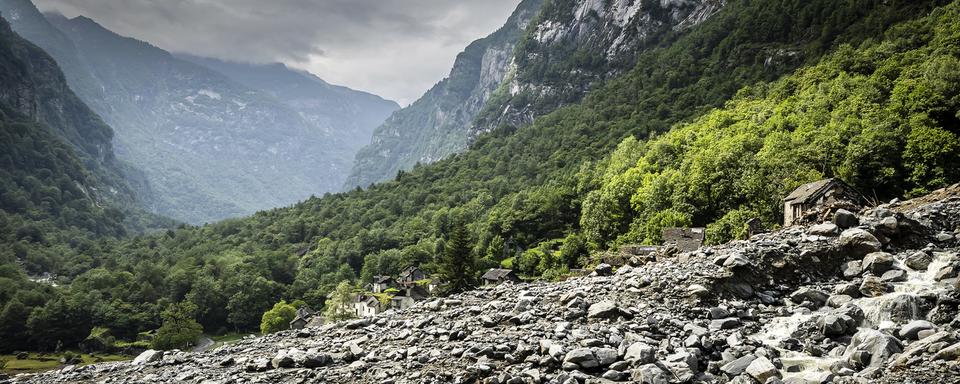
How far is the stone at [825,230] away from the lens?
21.0 m

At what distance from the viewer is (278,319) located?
270 feet

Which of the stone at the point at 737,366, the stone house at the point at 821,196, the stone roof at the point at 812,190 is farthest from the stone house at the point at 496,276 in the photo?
the stone at the point at 737,366

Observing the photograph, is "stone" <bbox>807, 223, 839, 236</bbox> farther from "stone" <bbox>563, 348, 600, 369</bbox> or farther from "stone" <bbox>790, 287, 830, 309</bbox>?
"stone" <bbox>563, 348, 600, 369</bbox>

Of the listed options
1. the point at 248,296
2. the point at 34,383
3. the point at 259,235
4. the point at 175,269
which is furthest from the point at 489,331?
the point at 259,235

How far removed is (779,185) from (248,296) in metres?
95.6

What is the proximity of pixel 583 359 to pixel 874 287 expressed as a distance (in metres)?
11.2

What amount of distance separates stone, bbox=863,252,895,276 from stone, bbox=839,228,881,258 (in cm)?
90

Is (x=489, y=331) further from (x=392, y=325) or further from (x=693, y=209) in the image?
(x=693, y=209)

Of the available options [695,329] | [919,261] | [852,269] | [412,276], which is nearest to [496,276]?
[412,276]

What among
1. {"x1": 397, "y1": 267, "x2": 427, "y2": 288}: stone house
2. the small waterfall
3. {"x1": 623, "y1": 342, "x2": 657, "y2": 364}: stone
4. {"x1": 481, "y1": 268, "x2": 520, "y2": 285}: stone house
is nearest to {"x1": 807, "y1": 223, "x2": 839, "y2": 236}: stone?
the small waterfall

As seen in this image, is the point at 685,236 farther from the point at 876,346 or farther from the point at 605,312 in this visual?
the point at 876,346

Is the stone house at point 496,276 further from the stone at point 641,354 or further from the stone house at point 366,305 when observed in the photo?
the stone at point 641,354

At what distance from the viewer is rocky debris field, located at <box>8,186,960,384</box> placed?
12281 millimetres

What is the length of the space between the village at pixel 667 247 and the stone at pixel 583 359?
494 inches
